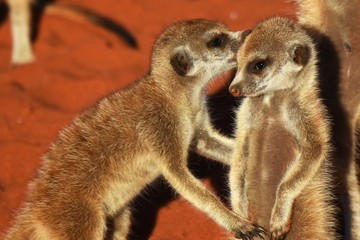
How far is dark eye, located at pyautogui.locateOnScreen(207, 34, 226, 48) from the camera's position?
13.4ft

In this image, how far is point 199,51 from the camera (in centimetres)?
411

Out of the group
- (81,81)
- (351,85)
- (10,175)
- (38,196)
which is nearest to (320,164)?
(351,85)

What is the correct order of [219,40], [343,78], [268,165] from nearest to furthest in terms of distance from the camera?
1. [268,165]
2. [219,40]
3. [343,78]

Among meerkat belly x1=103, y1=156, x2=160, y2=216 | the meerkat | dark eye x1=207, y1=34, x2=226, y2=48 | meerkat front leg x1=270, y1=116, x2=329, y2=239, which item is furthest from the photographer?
the meerkat

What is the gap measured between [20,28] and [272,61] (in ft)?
12.0

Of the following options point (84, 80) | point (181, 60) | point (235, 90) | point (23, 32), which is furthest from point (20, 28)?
point (235, 90)

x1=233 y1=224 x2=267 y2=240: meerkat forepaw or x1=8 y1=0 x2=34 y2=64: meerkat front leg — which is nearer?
x1=233 y1=224 x2=267 y2=240: meerkat forepaw

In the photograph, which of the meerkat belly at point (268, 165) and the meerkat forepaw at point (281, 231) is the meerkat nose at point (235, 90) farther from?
the meerkat forepaw at point (281, 231)

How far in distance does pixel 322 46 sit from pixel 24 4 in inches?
128

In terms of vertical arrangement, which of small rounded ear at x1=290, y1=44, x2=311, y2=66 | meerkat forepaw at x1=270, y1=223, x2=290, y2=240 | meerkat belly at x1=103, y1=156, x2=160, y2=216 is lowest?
meerkat belly at x1=103, y1=156, x2=160, y2=216

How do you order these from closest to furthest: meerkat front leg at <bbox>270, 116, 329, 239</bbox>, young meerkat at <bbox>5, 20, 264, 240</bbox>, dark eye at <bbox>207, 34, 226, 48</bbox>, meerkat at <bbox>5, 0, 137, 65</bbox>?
1. meerkat front leg at <bbox>270, 116, 329, 239</bbox>
2. young meerkat at <bbox>5, 20, 264, 240</bbox>
3. dark eye at <bbox>207, 34, 226, 48</bbox>
4. meerkat at <bbox>5, 0, 137, 65</bbox>

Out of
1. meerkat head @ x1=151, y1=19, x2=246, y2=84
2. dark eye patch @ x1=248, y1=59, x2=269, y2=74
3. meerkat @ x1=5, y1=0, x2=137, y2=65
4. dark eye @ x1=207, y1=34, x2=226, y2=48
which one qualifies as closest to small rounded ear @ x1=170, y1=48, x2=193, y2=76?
meerkat head @ x1=151, y1=19, x2=246, y2=84

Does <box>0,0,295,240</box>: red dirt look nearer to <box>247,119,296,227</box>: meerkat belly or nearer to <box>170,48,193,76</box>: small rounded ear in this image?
<box>247,119,296,227</box>: meerkat belly

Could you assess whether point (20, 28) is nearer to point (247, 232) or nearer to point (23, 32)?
point (23, 32)
